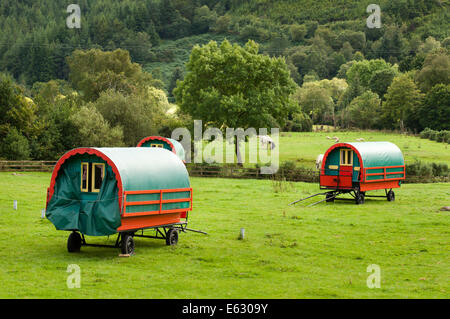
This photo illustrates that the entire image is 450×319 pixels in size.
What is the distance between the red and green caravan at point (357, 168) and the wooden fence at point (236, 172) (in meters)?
15.8

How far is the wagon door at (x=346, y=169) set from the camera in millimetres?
35031

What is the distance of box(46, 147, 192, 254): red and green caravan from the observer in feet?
61.9

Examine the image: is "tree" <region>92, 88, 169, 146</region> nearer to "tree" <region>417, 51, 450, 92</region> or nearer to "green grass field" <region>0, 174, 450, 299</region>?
"green grass field" <region>0, 174, 450, 299</region>

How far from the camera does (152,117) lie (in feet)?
228

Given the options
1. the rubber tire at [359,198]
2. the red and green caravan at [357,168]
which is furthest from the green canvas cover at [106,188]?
the rubber tire at [359,198]

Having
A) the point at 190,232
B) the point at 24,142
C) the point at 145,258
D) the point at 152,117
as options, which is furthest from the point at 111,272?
the point at 152,117

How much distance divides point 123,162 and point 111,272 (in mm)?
3789

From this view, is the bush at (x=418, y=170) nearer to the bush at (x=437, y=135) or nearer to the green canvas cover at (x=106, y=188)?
the bush at (x=437, y=135)

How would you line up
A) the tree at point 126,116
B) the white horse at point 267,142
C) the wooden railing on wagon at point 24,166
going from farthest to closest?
1. the white horse at point 267,142
2. the tree at point 126,116
3. the wooden railing on wagon at point 24,166

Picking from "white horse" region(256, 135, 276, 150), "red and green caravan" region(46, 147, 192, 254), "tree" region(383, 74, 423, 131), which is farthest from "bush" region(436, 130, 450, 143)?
"red and green caravan" region(46, 147, 192, 254)

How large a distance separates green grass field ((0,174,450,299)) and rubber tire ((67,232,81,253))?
0.89ft

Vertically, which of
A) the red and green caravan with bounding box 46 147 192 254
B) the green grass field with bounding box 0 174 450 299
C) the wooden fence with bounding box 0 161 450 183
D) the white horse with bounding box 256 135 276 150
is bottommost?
the wooden fence with bounding box 0 161 450 183

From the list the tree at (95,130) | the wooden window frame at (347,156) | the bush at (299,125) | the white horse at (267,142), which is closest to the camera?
the wooden window frame at (347,156)

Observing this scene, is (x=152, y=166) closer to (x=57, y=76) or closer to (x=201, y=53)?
(x=201, y=53)
